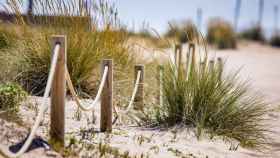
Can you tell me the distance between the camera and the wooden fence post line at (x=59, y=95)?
4.57 m

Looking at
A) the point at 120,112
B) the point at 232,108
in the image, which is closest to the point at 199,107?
the point at 232,108

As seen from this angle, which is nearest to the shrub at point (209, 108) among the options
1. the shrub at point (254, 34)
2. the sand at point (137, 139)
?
the sand at point (137, 139)

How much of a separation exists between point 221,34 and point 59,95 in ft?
88.6

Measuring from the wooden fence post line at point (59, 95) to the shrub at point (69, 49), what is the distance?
2.12 metres

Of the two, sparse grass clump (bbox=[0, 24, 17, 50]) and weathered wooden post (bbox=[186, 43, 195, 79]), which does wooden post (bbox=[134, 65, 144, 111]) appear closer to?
weathered wooden post (bbox=[186, 43, 195, 79])

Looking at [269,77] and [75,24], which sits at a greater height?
[75,24]

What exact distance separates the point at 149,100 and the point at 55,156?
10.8 ft

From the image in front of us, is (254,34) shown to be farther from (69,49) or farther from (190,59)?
(69,49)

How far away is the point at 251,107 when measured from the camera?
6.59 meters

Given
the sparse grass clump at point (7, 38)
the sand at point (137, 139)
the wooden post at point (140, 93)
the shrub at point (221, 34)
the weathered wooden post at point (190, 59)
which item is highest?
the shrub at point (221, 34)

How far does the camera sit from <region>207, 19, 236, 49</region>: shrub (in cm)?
3072

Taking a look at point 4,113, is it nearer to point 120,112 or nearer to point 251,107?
point 120,112

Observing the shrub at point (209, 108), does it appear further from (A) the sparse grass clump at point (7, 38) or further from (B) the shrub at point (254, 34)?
(B) the shrub at point (254, 34)

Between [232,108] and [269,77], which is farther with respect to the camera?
[269,77]
